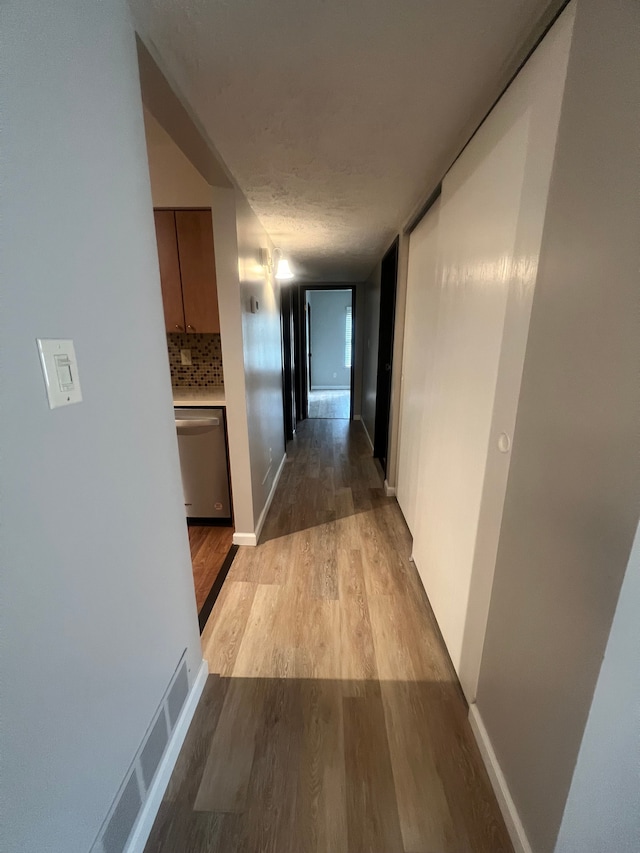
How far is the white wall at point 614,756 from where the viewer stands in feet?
1.97

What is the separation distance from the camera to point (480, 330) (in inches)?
44.9

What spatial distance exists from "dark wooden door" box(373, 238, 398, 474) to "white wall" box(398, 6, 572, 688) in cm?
151

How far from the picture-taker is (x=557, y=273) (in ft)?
2.50

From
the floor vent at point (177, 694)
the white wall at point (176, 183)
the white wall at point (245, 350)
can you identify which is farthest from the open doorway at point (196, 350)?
the floor vent at point (177, 694)

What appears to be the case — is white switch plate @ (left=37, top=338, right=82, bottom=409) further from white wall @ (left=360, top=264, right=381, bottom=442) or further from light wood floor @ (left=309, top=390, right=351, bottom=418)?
light wood floor @ (left=309, top=390, right=351, bottom=418)

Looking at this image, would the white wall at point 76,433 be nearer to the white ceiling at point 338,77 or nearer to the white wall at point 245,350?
the white ceiling at point 338,77

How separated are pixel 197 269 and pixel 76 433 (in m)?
1.88

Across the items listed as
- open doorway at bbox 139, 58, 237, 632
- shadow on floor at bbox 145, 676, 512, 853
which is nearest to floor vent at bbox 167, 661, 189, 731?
shadow on floor at bbox 145, 676, 512, 853

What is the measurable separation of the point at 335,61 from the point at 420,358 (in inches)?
54.6

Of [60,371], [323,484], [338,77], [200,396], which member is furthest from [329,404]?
[60,371]

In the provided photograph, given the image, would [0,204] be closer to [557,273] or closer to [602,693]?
[557,273]

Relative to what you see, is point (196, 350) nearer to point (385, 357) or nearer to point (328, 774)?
point (385, 357)

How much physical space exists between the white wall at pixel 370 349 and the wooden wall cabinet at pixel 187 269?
213 centimetres

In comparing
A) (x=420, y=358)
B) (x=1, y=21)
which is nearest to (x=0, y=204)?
(x=1, y=21)
